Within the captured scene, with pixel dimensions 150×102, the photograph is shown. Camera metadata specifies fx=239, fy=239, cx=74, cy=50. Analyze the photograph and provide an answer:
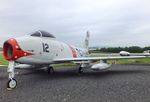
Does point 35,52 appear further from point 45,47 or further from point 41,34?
point 41,34

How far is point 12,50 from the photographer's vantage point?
961cm

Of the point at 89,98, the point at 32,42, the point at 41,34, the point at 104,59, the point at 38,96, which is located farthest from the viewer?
the point at 104,59

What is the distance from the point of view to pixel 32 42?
11.0 metres

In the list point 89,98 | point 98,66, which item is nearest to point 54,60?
point 98,66

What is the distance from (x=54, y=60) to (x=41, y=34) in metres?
1.54

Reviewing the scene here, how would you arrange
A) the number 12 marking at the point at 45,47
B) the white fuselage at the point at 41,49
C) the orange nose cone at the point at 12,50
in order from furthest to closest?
the number 12 marking at the point at 45,47 → the white fuselage at the point at 41,49 → the orange nose cone at the point at 12,50

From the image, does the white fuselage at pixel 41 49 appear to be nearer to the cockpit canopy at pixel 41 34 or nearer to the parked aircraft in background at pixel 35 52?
the parked aircraft in background at pixel 35 52

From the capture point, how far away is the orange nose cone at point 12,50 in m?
9.59

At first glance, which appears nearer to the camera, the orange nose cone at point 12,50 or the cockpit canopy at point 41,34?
the orange nose cone at point 12,50

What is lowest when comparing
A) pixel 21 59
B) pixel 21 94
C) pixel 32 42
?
pixel 21 94

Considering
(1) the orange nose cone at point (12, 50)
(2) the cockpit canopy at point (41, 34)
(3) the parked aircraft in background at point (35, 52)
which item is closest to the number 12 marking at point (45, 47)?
(3) the parked aircraft in background at point (35, 52)

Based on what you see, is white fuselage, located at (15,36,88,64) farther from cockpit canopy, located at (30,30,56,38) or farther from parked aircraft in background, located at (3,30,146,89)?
cockpit canopy, located at (30,30,56,38)

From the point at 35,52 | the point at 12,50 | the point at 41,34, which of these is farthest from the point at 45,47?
the point at 12,50

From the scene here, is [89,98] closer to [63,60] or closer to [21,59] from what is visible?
[21,59]
